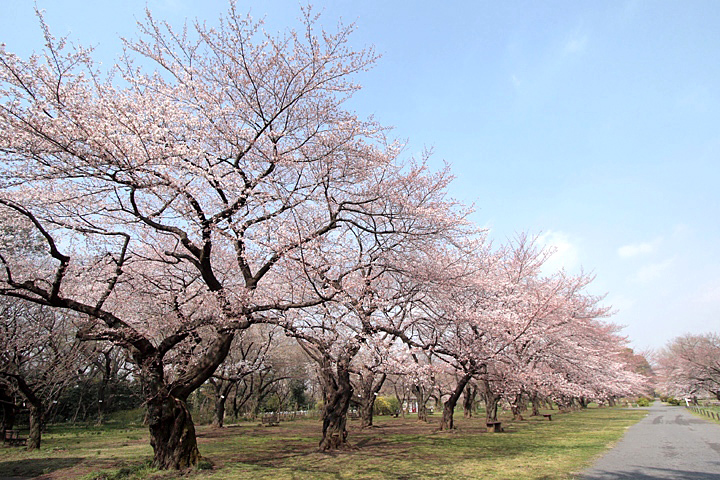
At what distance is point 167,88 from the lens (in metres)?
8.80

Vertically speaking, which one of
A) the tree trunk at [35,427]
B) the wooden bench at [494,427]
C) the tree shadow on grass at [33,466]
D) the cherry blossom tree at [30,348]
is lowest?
→ the wooden bench at [494,427]

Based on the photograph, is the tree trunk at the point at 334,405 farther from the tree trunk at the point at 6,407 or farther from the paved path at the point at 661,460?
the tree trunk at the point at 6,407

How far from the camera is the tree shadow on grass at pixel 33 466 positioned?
9.26 metres

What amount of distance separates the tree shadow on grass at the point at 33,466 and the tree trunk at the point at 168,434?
116 inches

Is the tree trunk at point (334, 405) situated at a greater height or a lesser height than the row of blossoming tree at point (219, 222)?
lesser

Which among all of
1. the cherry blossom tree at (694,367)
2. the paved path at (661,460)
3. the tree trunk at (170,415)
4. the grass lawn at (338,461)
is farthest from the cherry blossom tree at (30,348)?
the cherry blossom tree at (694,367)

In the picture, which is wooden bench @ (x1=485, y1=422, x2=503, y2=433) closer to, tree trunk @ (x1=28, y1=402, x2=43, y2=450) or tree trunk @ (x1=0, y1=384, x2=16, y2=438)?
tree trunk @ (x1=28, y1=402, x2=43, y2=450)

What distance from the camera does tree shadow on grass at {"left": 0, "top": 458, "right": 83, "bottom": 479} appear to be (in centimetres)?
926

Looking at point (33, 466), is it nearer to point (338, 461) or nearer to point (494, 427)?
point (338, 461)

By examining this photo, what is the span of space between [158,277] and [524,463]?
35.2 ft

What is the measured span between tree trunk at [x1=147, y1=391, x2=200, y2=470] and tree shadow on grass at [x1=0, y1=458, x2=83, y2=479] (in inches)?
116

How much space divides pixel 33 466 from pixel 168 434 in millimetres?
4318

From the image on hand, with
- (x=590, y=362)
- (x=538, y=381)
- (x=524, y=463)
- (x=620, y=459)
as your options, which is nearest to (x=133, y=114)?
(x=524, y=463)

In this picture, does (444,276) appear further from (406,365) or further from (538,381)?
(538,381)
